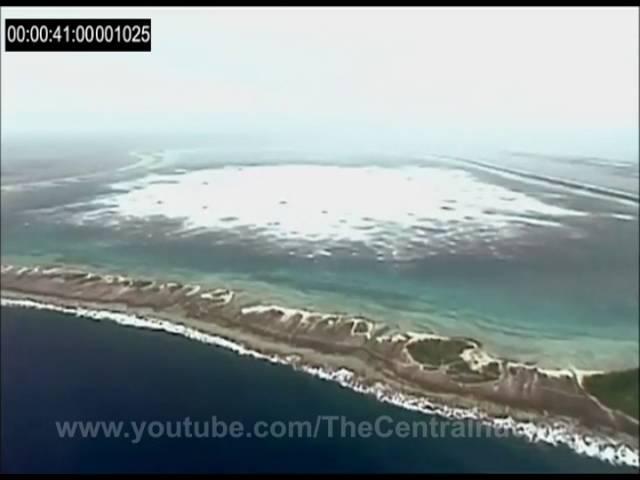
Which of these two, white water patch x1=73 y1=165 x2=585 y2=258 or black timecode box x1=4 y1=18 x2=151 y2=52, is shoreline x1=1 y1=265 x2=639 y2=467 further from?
black timecode box x1=4 y1=18 x2=151 y2=52

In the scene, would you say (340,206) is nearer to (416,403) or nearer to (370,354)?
(370,354)

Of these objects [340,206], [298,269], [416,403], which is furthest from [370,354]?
[340,206]

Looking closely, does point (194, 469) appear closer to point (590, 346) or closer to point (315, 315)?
point (315, 315)

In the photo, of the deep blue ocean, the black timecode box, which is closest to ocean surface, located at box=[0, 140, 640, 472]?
the deep blue ocean

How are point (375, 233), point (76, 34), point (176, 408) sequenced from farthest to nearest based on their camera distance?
point (375, 233), point (176, 408), point (76, 34)

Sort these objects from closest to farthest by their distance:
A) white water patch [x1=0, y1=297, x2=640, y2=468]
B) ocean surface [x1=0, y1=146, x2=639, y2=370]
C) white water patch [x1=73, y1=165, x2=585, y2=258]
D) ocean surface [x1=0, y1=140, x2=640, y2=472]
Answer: white water patch [x1=0, y1=297, x2=640, y2=468] < ocean surface [x1=0, y1=140, x2=640, y2=472] < ocean surface [x1=0, y1=146, x2=639, y2=370] < white water patch [x1=73, y1=165, x2=585, y2=258]

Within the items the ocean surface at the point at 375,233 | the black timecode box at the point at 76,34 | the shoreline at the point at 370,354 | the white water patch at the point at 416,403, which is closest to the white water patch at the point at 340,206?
the ocean surface at the point at 375,233
